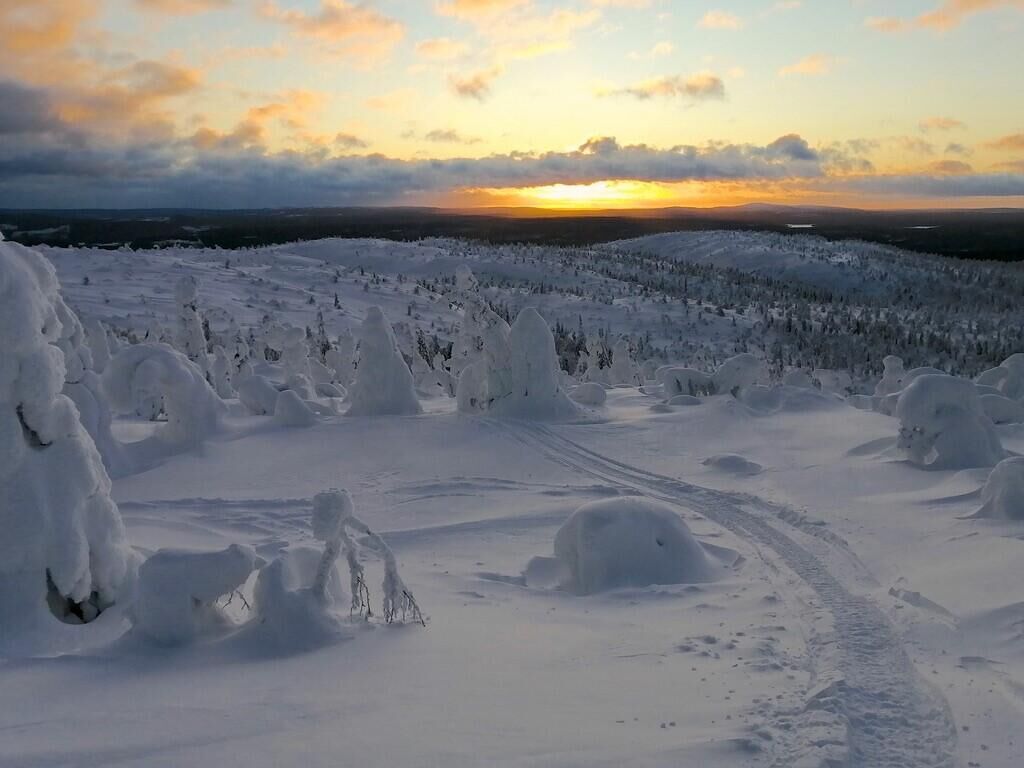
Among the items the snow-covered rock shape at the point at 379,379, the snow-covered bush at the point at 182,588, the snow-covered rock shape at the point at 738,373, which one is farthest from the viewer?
the snow-covered rock shape at the point at 738,373

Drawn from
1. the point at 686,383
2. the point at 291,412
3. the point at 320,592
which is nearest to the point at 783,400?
the point at 686,383

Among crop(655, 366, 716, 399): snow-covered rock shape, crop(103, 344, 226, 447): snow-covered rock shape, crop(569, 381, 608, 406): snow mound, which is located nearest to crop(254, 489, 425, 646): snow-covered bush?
crop(103, 344, 226, 447): snow-covered rock shape

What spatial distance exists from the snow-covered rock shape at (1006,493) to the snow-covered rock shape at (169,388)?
14.5 metres

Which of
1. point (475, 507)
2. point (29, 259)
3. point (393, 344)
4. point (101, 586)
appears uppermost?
point (29, 259)

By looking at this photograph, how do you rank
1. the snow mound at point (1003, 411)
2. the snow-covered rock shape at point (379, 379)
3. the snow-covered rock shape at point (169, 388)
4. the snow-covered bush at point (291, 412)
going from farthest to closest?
the snow-covered rock shape at point (379, 379), the snow-covered bush at point (291, 412), the snow mound at point (1003, 411), the snow-covered rock shape at point (169, 388)

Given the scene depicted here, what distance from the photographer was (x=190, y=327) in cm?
2988

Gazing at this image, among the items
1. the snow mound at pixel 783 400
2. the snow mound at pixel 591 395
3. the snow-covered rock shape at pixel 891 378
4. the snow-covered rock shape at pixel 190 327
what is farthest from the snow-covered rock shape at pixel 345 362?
the snow-covered rock shape at pixel 891 378

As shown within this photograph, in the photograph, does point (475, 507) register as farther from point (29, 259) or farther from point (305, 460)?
point (29, 259)

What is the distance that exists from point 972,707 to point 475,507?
821 centimetres

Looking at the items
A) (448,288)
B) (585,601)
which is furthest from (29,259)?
(448,288)

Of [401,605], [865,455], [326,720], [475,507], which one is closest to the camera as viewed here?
[326,720]

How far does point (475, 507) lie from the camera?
1283 centimetres

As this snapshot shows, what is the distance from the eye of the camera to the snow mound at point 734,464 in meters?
14.4

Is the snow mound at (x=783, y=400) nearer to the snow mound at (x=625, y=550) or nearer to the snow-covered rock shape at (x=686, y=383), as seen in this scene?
the snow-covered rock shape at (x=686, y=383)
